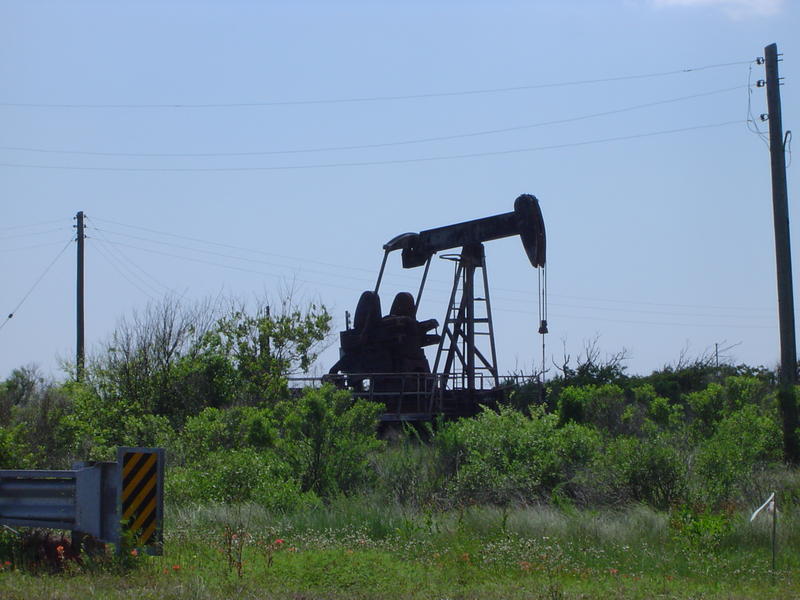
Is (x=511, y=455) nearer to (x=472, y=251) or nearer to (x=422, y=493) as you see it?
(x=422, y=493)

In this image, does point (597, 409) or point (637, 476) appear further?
point (597, 409)

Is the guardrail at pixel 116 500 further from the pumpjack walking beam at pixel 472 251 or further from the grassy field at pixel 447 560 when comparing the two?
the pumpjack walking beam at pixel 472 251

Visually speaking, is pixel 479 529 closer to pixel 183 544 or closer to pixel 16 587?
pixel 183 544

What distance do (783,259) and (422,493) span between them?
304 inches

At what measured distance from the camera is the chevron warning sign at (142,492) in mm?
8539

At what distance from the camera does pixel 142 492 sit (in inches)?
340

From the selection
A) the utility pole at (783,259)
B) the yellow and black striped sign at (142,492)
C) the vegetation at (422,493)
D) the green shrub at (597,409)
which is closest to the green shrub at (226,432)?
the vegetation at (422,493)

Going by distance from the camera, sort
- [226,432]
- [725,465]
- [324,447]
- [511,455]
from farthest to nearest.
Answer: [226,432] < [324,447] < [511,455] < [725,465]

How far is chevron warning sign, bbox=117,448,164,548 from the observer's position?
336 inches

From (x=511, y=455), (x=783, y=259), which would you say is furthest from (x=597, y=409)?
(x=511, y=455)

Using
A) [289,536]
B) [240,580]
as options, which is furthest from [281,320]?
[240,580]

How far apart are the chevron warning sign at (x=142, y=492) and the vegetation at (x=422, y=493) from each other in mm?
296

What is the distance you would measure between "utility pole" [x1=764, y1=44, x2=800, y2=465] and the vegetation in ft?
1.72

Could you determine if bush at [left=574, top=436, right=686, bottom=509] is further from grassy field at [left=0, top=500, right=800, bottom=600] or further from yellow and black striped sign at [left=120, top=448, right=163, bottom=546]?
yellow and black striped sign at [left=120, top=448, right=163, bottom=546]
